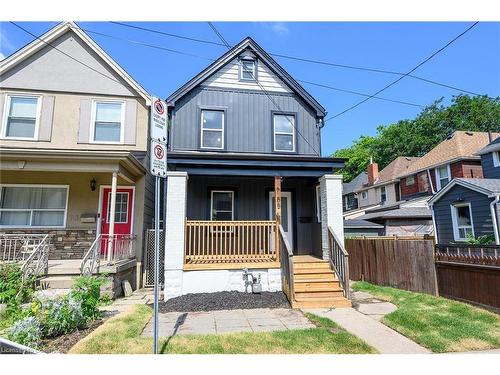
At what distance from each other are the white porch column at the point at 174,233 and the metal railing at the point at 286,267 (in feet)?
8.32

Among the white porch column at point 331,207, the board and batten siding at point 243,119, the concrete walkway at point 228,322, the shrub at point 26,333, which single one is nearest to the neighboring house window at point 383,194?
the board and batten siding at point 243,119

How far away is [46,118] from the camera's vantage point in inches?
395

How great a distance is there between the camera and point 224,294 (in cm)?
723

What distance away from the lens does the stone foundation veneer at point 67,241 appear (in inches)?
367

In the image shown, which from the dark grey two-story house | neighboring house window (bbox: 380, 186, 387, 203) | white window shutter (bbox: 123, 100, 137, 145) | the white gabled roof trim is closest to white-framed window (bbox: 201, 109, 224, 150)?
the dark grey two-story house

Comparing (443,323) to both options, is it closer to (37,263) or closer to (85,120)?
(37,263)

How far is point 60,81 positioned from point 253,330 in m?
10.5

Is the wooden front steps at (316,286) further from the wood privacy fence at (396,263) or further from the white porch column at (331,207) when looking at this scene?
the wood privacy fence at (396,263)

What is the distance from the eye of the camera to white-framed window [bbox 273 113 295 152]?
10.6 metres

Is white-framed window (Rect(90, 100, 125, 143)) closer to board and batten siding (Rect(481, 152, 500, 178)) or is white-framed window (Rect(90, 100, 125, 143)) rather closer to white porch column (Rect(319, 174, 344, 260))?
white porch column (Rect(319, 174, 344, 260))

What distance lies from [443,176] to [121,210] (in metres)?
20.5

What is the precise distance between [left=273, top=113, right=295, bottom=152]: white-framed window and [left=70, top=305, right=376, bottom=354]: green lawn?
6770mm

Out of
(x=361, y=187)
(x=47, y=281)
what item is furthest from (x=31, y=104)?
(x=361, y=187)
